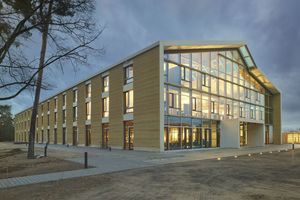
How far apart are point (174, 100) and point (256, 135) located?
66.8 feet

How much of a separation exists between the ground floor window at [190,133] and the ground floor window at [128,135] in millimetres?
4874

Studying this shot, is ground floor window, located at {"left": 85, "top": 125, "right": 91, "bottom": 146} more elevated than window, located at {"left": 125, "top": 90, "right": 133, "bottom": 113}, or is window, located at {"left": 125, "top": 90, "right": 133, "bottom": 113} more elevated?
window, located at {"left": 125, "top": 90, "right": 133, "bottom": 113}

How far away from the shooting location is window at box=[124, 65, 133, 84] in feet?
105

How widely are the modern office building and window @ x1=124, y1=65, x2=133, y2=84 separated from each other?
0.35 ft

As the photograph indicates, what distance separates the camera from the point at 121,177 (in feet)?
41.4

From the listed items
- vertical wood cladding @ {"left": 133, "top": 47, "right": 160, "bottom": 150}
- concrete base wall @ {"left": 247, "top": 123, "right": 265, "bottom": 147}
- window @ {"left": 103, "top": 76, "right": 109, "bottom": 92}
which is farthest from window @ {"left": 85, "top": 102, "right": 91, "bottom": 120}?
concrete base wall @ {"left": 247, "top": 123, "right": 265, "bottom": 147}

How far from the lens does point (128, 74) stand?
108 ft

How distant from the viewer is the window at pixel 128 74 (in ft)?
105

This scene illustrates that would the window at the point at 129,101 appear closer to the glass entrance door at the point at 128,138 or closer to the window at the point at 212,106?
the glass entrance door at the point at 128,138

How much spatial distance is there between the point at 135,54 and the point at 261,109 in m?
25.0

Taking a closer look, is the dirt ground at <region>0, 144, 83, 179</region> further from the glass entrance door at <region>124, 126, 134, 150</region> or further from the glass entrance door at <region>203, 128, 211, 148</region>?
the glass entrance door at <region>203, 128, 211, 148</region>

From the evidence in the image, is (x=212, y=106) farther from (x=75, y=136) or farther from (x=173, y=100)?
(x=75, y=136)

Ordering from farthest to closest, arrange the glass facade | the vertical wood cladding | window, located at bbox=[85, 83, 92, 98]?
window, located at bbox=[85, 83, 92, 98] < the glass facade < the vertical wood cladding

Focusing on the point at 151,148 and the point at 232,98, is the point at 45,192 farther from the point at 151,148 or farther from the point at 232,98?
the point at 232,98
